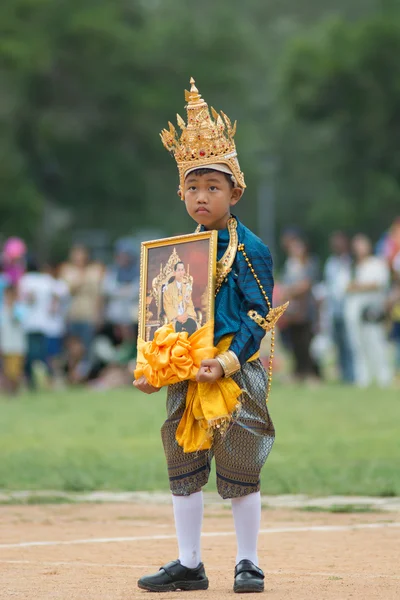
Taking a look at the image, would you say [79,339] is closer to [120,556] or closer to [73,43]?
[120,556]

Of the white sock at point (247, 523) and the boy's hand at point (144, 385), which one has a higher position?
the boy's hand at point (144, 385)

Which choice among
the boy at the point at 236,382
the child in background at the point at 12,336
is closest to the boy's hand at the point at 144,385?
the boy at the point at 236,382

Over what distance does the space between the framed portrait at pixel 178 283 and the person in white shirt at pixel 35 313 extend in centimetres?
1331

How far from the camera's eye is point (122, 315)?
70.5 feet

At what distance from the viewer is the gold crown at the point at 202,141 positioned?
696 centimetres

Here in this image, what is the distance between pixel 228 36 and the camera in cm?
7812

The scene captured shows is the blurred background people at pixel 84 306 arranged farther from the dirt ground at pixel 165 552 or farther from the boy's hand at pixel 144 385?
the boy's hand at pixel 144 385

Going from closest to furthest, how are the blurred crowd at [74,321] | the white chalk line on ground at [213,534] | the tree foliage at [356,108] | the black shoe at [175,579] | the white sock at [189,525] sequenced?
the black shoe at [175,579]
the white sock at [189,525]
the white chalk line on ground at [213,534]
the blurred crowd at [74,321]
the tree foliage at [356,108]

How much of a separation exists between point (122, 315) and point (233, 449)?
48.3 feet

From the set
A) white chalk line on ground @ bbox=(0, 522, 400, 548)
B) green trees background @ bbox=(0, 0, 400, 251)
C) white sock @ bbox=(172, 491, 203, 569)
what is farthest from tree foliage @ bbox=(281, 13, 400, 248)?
white sock @ bbox=(172, 491, 203, 569)

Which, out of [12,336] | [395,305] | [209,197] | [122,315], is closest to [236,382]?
[209,197]

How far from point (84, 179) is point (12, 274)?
162 ft

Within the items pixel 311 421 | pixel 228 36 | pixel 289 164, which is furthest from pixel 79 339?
pixel 289 164

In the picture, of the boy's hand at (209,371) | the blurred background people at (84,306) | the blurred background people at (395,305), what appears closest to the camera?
the boy's hand at (209,371)
